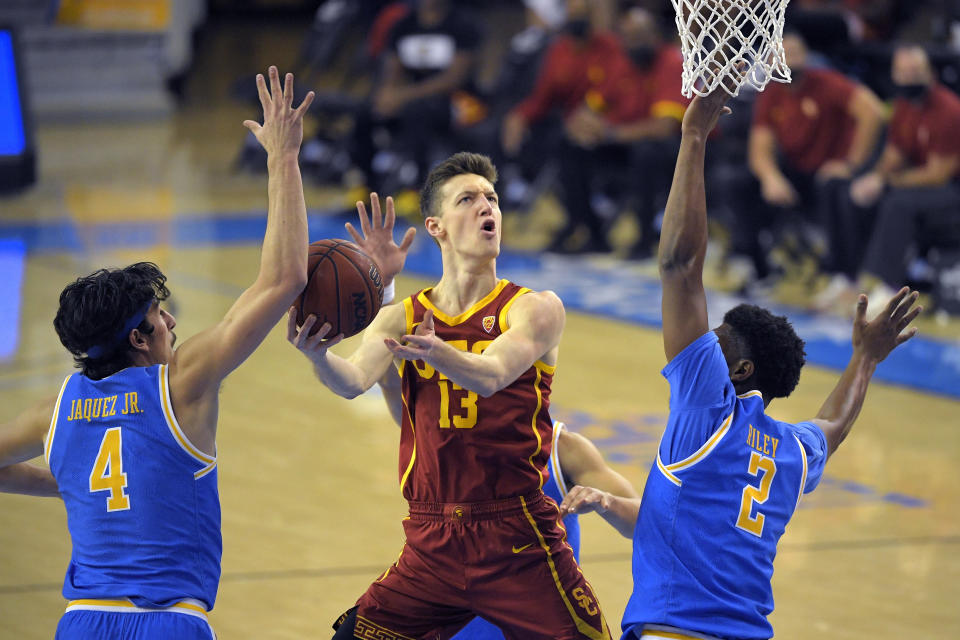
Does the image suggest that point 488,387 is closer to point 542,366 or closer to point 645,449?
point 542,366

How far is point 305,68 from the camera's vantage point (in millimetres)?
20016

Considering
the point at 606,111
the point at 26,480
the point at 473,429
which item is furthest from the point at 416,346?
the point at 606,111

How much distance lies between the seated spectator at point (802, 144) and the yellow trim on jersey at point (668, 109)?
3.11ft

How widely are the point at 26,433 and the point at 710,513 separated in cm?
181

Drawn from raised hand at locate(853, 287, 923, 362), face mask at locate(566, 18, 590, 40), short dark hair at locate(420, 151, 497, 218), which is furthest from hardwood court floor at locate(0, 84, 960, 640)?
face mask at locate(566, 18, 590, 40)

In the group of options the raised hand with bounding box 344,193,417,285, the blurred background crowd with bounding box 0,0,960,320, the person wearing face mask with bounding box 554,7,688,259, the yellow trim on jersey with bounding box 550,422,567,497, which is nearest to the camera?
the raised hand with bounding box 344,193,417,285

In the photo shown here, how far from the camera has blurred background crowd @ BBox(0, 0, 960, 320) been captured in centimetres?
979

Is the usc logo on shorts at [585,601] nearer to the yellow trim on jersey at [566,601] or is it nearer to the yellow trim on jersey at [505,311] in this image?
the yellow trim on jersey at [566,601]

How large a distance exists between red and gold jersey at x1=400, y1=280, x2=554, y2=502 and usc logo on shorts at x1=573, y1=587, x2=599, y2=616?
320 millimetres

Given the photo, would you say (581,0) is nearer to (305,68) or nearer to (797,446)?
(305,68)

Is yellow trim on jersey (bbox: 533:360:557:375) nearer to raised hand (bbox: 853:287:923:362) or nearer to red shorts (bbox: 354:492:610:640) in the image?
red shorts (bbox: 354:492:610:640)

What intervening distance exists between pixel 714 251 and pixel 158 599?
31.6ft

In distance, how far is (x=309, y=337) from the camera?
3.62m

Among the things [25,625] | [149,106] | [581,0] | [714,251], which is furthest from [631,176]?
[149,106]
